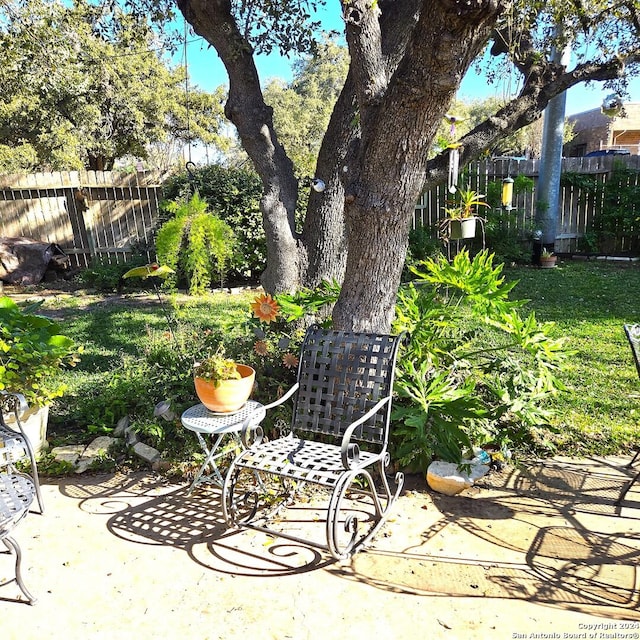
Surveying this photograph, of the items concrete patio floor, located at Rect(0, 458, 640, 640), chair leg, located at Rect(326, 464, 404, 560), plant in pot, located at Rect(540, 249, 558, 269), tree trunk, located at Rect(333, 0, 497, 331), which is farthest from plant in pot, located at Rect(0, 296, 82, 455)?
plant in pot, located at Rect(540, 249, 558, 269)

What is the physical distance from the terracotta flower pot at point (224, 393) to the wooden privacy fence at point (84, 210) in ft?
22.2

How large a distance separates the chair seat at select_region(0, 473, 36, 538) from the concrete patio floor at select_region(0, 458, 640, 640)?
0.40 metres

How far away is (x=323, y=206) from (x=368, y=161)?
1.85 metres

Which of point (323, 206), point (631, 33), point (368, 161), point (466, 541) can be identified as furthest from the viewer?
point (631, 33)

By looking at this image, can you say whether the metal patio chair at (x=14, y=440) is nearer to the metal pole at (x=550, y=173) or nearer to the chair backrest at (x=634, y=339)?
the chair backrest at (x=634, y=339)

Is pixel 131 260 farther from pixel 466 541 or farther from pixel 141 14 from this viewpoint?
pixel 466 541

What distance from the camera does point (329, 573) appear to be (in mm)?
2320

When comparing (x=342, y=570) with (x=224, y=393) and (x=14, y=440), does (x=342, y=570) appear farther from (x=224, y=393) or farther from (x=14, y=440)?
(x=14, y=440)

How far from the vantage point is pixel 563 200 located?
1007cm

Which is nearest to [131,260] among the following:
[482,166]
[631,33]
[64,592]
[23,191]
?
[23,191]

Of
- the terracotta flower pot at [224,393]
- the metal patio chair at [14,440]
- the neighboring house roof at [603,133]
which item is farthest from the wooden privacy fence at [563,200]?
the neighboring house roof at [603,133]

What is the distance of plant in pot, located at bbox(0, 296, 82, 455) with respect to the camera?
9.98 feet

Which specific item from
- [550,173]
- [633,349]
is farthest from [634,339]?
[550,173]

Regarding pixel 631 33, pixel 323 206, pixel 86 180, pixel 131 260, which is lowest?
pixel 131 260
